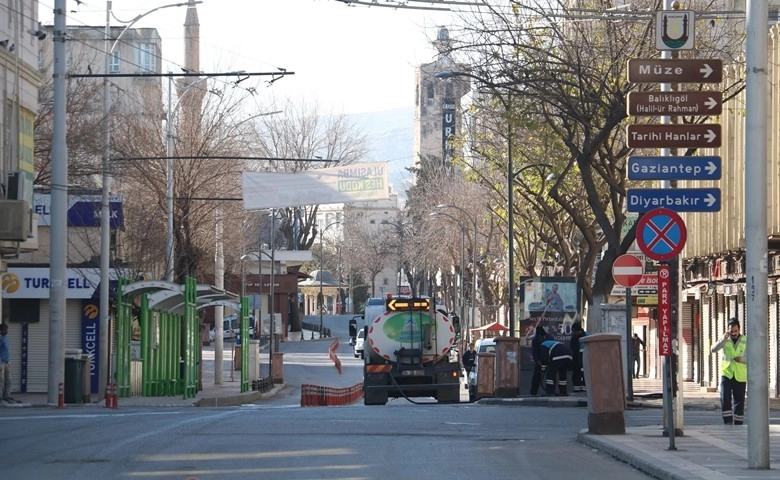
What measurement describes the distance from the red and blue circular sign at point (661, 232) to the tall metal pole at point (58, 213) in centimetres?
1616

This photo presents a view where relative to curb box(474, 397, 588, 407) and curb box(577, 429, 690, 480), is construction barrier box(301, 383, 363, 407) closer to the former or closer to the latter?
curb box(474, 397, 588, 407)

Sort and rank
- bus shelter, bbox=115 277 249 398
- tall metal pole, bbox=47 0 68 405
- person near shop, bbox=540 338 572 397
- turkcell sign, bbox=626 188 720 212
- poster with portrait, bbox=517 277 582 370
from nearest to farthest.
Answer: turkcell sign, bbox=626 188 720 212
tall metal pole, bbox=47 0 68 405
person near shop, bbox=540 338 572 397
bus shelter, bbox=115 277 249 398
poster with portrait, bbox=517 277 582 370

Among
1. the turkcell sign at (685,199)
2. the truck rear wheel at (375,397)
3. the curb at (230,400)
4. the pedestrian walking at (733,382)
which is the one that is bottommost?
the curb at (230,400)

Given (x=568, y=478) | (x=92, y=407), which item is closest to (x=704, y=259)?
(x=92, y=407)

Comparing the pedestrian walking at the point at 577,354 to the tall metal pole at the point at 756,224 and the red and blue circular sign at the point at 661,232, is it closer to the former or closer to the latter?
the red and blue circular sign at the point at 661,232

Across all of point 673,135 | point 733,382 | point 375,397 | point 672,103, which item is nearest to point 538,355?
point 375,397

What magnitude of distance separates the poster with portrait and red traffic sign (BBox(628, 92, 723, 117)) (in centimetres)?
1837

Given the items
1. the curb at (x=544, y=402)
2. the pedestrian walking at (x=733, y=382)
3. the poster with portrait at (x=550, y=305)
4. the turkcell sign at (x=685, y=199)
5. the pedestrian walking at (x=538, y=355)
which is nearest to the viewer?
the turkcell sign at (x=685, y=199)

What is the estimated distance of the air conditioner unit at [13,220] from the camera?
2602 centimetres

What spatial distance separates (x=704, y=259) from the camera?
3897cm

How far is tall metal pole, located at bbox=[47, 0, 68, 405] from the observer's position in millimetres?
28609

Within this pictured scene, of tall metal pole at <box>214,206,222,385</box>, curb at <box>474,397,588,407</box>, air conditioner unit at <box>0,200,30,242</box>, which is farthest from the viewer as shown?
tall metal pole at <box>214,206,222,385</box>

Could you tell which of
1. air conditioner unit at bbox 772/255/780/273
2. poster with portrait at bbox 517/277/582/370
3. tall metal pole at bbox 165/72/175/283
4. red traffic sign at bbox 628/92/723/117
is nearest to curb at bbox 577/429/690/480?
red traffic sign at bbox 628/92/723/117

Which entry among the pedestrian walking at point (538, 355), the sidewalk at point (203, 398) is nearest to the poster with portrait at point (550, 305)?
the pedestrian walking at point (538, 355)
